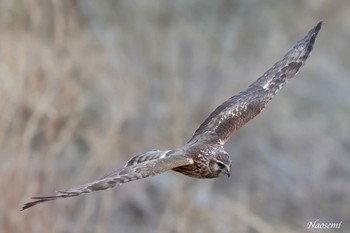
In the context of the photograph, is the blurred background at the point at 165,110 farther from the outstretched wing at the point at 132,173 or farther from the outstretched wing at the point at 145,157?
the outstretched wing at the point at 132,173

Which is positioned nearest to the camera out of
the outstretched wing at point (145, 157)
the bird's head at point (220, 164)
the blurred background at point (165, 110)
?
the outstretched wing at point (145, 157)

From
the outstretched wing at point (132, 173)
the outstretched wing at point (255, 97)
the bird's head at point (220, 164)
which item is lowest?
the outstretched wing at point (132, 173)

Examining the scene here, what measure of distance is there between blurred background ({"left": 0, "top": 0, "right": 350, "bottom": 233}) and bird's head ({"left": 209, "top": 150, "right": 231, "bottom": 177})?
262cm

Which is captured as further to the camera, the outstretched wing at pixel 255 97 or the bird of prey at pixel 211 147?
the outstretched wing at pixel 255 97

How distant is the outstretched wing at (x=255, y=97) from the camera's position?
3633 millimetres

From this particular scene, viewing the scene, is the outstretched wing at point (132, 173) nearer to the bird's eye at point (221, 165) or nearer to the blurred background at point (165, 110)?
the bird's eye at point (221, 165)

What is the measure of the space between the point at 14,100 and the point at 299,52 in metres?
3.27

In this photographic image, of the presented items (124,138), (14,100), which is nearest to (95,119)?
(124,138)
